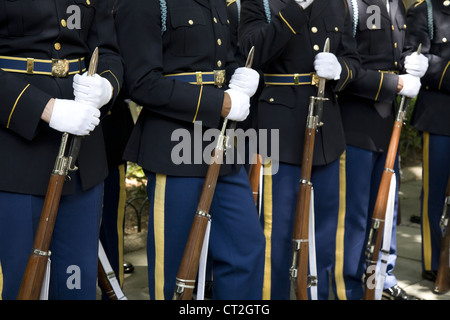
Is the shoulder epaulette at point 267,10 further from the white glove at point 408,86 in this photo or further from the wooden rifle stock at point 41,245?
the wooden rifle stock at point 41,245

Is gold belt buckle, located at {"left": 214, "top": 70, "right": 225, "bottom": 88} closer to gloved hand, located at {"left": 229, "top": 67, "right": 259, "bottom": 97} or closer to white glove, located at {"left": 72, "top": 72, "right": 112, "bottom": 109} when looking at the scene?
gloved hand, located at {"left": 229, "top": 67, "right": 259, "bottom": 97}

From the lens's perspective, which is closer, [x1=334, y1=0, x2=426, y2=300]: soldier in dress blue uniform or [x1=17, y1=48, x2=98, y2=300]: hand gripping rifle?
[x1=17, y1=48, x2=98, y2=300]: hand gripping rifle

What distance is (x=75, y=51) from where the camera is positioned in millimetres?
2504

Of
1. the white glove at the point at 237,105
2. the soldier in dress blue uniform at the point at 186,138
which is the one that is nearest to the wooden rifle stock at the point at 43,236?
the soldier in dress blue uniform at the point at 186,138

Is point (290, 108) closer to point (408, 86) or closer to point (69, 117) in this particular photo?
point (408, 86)

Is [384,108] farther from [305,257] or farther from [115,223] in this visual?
[115,223]

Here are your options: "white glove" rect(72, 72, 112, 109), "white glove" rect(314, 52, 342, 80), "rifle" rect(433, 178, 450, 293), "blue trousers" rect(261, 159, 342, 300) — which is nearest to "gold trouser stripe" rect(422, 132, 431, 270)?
"rifle" rect(433, 178, 450, 293)

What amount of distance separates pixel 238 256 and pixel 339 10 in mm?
1505

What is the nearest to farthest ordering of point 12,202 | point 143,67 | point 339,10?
point 12,202
point 143,67
point 339,10

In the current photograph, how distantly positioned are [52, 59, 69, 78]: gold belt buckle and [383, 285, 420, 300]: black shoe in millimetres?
2580

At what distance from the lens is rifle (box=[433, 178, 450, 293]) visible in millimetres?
4191

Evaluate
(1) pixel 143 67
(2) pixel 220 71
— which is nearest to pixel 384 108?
(2) pixel 220 71

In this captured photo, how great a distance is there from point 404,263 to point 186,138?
8.93ft

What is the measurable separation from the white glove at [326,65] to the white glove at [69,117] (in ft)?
4.69
